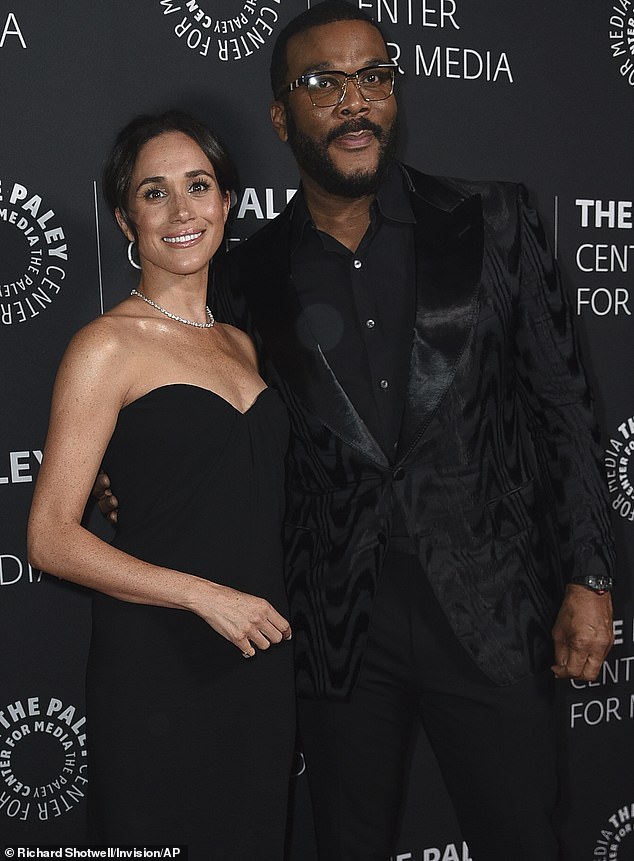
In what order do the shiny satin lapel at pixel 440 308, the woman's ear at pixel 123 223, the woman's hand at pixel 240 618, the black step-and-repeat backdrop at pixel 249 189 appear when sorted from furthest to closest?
the black step-and-repeat backdrop at pixel 249 189 < the woman's ear at pixel 123 223 < the shiny satin lapel at pixel 440 308 < the woman's hand at pixel 240 618

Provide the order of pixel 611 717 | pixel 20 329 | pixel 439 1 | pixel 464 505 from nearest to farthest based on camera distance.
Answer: pixel 464 505, pixel 20 329, pixel 439 1, pixel 611 717

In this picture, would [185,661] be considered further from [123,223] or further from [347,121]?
[347,121]

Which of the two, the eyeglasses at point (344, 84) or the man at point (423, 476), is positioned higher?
the eyeglasses at point (344, 84)

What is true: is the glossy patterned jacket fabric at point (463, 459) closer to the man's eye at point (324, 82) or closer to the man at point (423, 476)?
the man at point (423, 476)

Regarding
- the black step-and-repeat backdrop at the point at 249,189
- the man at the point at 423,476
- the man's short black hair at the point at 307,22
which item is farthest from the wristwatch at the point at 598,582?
the man's short black hair at the point at 307,22

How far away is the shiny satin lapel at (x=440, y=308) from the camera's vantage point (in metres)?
1.75

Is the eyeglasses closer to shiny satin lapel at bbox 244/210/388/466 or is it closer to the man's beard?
the man's beard

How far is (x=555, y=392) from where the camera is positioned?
6.05ft

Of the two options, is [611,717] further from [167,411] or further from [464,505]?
[167,411]

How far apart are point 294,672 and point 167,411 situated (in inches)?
27.2

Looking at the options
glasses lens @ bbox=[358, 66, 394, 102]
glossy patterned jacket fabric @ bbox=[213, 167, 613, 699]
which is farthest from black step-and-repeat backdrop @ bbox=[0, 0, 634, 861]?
glossy patterned jacket fabric @ bbox=[213, 167, 613, 699]

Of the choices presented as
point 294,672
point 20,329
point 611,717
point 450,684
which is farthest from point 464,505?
point 611,717

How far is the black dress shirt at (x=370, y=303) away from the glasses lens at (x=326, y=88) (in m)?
0.22

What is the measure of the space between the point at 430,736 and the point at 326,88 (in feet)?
5.04
